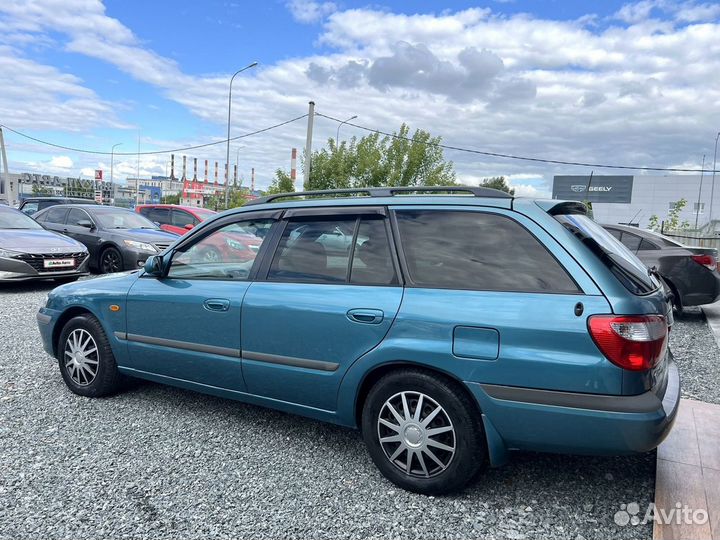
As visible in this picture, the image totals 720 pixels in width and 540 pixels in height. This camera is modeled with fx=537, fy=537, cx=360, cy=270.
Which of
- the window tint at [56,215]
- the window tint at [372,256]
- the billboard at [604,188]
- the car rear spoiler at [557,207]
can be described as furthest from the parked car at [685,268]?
the billboard at [604,188]

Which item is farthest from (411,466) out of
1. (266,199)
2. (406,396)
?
(266,199)

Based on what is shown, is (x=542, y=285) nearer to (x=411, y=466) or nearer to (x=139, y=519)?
(x=411, y=466)

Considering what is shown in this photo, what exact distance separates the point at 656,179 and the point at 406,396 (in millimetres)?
107871

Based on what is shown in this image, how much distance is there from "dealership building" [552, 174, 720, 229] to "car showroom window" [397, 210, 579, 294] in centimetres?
9473

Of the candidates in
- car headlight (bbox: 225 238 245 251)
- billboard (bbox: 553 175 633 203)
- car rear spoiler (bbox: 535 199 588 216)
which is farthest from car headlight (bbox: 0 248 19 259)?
billboard (bbox: 553 175 633 203)

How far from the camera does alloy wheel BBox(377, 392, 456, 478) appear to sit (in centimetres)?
278

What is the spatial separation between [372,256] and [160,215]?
12587 mm

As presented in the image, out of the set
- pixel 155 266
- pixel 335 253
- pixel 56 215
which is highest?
pixel 335 253

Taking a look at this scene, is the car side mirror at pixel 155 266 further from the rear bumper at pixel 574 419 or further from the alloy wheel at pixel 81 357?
the rear bumper at pixel 574 419

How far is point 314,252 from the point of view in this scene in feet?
11.0

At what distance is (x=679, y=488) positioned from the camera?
2930mm

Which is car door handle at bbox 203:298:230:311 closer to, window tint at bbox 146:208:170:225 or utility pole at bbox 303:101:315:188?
window tint at bbox 146:208:170:225

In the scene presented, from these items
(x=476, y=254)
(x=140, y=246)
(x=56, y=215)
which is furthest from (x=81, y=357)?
(x=56, y=215)

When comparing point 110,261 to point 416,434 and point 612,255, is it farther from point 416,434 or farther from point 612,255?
point 612,255
